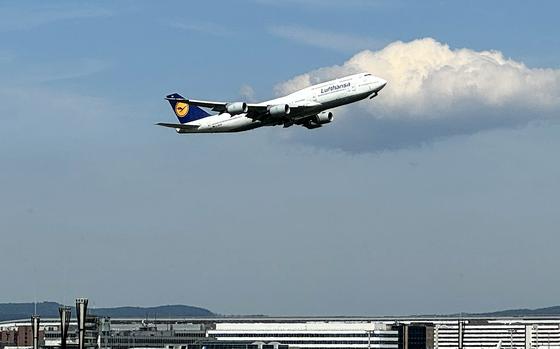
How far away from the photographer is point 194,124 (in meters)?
188

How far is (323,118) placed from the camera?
182m

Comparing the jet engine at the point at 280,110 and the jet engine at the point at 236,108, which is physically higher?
the jet engine at the point at 236,108

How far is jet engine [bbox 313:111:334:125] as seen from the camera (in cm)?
18162

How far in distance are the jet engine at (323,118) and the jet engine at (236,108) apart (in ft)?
31.1

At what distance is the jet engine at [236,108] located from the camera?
178750 mm

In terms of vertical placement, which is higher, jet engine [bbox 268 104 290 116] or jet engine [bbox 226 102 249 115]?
jet engine [bbox 226 102 249 115]

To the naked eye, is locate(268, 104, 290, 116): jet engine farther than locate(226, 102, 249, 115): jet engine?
No

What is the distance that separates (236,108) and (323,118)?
11.7 m

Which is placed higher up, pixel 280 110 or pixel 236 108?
pixel 236 108

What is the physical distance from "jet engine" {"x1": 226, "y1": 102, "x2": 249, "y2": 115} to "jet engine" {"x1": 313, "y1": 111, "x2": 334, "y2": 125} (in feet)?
31.1

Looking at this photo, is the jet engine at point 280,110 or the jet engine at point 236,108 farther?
the jet engine at point 236,108

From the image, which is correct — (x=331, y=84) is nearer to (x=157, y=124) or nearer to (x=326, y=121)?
(x=326, y=121)

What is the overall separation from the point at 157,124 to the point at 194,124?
21.9ft

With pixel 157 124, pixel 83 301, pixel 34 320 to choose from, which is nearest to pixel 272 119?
pixel 157 124
